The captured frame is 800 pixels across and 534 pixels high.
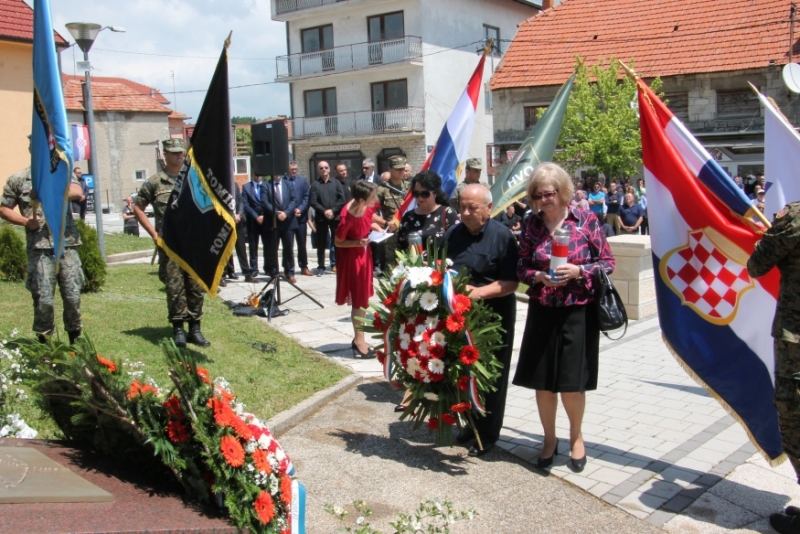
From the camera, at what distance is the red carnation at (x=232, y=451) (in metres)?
2.84

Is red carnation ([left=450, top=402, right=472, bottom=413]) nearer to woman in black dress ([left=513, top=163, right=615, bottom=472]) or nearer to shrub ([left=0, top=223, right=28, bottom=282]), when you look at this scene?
woman in black dress ([left=513, top=163, right=615, bottom=472])

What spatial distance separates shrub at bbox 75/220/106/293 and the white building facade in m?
30.3

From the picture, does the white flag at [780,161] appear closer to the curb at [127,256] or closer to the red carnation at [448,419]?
the red carnation at [448,419]

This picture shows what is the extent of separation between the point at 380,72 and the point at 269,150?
3188 cm

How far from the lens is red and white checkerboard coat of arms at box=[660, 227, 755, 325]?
477 centimetres

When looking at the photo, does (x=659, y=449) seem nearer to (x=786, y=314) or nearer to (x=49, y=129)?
(x=786, y=314)

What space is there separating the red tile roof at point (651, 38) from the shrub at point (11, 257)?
81.2 feet

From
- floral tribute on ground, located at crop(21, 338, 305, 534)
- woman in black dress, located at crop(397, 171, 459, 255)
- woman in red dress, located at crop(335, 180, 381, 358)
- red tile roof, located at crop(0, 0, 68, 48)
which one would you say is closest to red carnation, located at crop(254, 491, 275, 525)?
floral tribute on ground, located at crop(21, 338, 305, 534)

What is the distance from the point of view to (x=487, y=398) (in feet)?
18.1

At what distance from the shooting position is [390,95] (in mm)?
41750

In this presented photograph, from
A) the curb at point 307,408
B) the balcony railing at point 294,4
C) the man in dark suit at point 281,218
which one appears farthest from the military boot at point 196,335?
the balcony railing at point 294,4

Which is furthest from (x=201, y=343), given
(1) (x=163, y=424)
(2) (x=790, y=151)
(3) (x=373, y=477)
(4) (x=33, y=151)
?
(2) (x=790, y=151)

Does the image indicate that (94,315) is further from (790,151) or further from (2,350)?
(790,151)

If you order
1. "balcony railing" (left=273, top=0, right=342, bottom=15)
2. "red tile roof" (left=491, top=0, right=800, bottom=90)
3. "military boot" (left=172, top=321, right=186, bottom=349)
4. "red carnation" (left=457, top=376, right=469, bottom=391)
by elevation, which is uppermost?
"balcony railing" (left=273, top=0, right=342, bottom=15)
